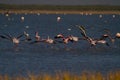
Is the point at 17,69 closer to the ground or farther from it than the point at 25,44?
farther from it

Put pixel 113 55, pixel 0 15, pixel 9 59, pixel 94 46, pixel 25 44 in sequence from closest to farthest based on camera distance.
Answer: pixel 9 59 → pixel 113 55 → pixel 94 46 → pixel 25 44 → pixel 0 15

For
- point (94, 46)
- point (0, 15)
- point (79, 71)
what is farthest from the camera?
point (0, 15)

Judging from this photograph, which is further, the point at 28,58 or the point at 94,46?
the point at 94,46

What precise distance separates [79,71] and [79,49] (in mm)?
10731

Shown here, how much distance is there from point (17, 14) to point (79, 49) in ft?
374

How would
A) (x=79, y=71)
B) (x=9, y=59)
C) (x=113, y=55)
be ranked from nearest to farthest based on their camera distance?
(x=79, y=71) < (x=9, y=59) < (x=113, y=55)

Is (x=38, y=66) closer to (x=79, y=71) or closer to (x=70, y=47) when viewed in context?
(x=79, y=71)

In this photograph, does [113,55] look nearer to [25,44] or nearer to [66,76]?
[25,44]

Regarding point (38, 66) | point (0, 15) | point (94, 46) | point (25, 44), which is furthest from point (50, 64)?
point (0, 15)


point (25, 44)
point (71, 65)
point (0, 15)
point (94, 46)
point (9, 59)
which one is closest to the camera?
point (71, 65)

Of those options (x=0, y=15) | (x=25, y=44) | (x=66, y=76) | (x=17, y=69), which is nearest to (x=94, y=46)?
(x=25, y=44)

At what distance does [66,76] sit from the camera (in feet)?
58.3

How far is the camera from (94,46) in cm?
3509

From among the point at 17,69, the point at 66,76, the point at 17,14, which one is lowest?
the point at 17,14
